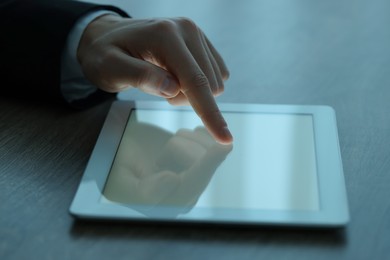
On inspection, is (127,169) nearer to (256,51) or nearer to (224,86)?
(224,86)

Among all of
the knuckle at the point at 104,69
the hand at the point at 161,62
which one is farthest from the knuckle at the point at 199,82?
the knuckle at the point at 104,69

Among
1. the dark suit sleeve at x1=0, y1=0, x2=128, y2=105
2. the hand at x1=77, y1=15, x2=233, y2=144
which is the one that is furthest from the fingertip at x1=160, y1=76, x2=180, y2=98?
the dark suit sleeve at x1=0, y1=0, x2=128, y2=105

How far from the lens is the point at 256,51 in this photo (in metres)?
0.86

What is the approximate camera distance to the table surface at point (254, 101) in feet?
1.72

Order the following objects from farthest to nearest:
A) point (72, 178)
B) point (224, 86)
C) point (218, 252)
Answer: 1. point (224, 86)
2. point (72, 178)
3. point (218, 252)

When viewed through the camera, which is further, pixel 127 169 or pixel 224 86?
pixel 224 86

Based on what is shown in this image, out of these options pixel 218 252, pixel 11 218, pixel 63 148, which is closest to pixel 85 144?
pixel 63 148

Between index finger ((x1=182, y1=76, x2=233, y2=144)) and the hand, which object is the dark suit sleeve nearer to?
the hand

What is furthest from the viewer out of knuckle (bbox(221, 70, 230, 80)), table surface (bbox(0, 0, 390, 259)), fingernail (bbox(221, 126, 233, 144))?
knuckle (bbox(221, 70, 230, 80))

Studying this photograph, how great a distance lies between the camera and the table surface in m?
0.52

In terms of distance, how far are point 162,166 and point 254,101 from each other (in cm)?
19

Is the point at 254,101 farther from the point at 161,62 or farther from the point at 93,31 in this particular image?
the point at 93,31

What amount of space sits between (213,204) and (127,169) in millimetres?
116

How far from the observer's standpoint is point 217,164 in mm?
617
